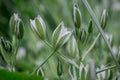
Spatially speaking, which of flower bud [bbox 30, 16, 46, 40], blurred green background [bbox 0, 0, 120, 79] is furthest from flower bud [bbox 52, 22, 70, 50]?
blurred green background [bbox 0, 0, 120, 79]

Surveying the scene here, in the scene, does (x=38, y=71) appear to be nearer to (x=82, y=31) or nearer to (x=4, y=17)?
(x=82, y=31)

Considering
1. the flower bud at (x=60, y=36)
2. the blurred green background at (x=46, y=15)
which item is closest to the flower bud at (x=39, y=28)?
the flower bud at (x=60, y=36)

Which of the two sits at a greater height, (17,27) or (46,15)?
(46,15)

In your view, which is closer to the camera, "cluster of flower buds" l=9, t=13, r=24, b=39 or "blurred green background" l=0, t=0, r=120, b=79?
"cluster of flower buds" l=9, t=13, r=24, b=39

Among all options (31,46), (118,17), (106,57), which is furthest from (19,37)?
(118,17)

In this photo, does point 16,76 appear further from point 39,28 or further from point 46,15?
point 46,15

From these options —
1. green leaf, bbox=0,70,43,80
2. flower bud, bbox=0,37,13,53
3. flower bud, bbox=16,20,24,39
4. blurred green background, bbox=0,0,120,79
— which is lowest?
green leaf, bbox=0,70,43,80

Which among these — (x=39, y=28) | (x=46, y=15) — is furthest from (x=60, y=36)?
(x=46, y=15)

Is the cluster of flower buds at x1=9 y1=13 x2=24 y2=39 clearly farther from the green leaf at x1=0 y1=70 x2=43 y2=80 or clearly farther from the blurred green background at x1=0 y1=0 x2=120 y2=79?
the blurred green background at x1=0 y1=0 x2=120 y2=79

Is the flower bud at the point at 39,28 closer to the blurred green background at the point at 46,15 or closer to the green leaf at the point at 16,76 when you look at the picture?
the green leaf at the point at 16,76
